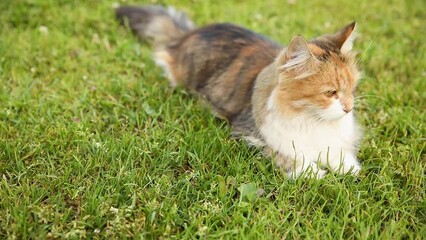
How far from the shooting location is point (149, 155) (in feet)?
9.99

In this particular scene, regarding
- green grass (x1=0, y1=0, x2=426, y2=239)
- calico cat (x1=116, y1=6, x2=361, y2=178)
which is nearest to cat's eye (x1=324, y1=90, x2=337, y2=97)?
calico cat (x1=116, y1=6, x2=361, y2=178)

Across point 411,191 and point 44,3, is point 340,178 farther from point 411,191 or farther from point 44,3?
point 44,3

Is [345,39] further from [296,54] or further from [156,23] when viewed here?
[156,23]

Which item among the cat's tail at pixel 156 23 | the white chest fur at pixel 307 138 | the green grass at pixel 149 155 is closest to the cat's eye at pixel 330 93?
the white chest fur at pixel 307 138

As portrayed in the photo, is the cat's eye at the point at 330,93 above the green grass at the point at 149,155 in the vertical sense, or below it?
above

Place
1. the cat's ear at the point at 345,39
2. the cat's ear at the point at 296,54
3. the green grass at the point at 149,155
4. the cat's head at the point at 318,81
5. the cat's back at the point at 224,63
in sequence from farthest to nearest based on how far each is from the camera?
the cat's back at the point at 224,63 → the cat's ear at the point at 345,39 → the cat's head at the point at 318,81 → the cat's ear at the point at 296,54 → the green grass at the point at 149,155

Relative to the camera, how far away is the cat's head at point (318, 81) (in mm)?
2781

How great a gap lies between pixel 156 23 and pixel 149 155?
177 cm

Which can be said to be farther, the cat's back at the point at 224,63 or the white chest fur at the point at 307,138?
the cat's back at the point at 224,63

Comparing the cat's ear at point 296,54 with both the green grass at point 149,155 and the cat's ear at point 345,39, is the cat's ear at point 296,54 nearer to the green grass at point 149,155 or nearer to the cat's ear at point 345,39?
the cat's ear at point 345,39

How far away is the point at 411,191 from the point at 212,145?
1.23m

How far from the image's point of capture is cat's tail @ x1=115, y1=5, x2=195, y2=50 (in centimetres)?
440

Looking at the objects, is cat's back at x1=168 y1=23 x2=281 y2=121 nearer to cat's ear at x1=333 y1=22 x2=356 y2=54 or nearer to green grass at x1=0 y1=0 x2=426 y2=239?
green grass at x1=0 y1=0 x2=426 y2=239

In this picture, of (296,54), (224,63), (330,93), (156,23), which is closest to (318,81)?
(330,93)
